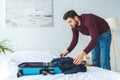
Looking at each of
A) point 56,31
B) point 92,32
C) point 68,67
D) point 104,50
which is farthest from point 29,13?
point 68,67

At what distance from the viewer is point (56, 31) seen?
3.74 meters

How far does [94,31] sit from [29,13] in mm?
1622

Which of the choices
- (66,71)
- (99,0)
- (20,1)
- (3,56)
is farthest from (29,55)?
(99,0)

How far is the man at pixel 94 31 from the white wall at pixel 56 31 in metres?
0.96

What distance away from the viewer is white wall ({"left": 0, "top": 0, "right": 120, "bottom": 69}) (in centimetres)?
358

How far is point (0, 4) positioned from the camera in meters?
3.54

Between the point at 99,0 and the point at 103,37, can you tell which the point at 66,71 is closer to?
the point at 103,37

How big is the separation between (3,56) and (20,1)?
928 mm

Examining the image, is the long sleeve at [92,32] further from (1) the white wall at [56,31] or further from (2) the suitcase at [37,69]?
(1) the white wall at [56,31]

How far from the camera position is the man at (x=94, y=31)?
7.74ft

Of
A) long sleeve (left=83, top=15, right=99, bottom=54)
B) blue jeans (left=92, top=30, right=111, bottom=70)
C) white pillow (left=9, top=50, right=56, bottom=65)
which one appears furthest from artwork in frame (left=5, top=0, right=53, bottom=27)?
long sleeve (left=83, top=15, right=99, bottom=54)

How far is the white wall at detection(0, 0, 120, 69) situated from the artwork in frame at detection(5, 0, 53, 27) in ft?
0.24

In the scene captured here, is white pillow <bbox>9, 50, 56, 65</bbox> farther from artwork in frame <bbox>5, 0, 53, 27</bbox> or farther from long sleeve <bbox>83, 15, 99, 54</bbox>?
long sleeve <bbox>83, 15, 99, 54</bbox>

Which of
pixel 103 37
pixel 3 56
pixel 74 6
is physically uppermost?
pixel 74 6
